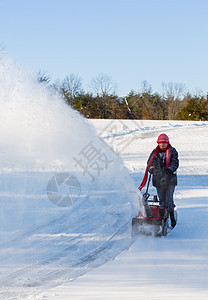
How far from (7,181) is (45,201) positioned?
2.92 metres

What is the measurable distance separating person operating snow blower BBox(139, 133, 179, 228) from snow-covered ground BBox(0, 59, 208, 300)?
0.39 meters

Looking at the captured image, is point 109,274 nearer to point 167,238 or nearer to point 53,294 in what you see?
point 53,294

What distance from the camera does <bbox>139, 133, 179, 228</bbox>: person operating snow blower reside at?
237 inches

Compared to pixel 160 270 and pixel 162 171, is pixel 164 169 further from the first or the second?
pixel 160 270

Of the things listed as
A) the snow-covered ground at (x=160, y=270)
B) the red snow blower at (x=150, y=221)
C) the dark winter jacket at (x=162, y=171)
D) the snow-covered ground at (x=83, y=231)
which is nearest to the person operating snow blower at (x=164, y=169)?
the dark winter jacket at (x=162, y=171)

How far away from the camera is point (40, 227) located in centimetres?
630

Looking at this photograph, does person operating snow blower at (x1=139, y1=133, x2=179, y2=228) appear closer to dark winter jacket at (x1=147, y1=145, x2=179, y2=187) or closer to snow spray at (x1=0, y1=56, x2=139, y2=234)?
dark winter jacket at (x1=147, y1=145, x2=179, y2=187)

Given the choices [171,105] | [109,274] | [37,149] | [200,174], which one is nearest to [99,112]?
[171,105]

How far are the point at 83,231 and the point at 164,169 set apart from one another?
63.6 inches

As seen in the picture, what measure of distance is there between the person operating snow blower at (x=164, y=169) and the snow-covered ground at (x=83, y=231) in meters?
0.39

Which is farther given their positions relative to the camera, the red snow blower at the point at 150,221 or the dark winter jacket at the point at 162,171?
the dark winter jacket at the point at 162,171

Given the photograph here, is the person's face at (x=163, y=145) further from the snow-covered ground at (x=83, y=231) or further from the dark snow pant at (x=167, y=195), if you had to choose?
the snow-covered ground at (x=83, y=231)

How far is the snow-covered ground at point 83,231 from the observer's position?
3963 millimetres

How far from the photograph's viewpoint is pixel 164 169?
19.9 ft
